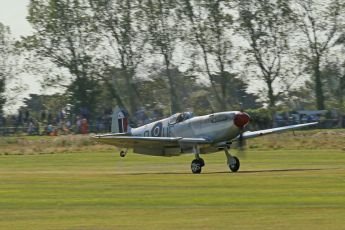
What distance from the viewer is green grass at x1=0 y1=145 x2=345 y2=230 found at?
58.3ft

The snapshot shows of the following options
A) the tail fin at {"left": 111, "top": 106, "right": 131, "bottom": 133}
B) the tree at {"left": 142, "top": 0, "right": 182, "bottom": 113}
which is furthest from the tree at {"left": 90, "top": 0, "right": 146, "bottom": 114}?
the tail fin at {"left": 111, "top": 106, "right": 131, "bottom": 133}

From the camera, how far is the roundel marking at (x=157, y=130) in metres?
37.7

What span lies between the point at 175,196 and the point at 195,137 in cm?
1280

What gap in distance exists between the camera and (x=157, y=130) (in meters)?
37.9

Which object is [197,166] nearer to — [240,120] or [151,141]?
[240,120]

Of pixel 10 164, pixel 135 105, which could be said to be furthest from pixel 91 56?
pixel 10 164

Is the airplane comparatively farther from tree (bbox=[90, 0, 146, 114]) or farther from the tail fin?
tree (bbox=[90, 0, 146, 114])

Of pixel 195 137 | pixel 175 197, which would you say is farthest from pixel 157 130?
pixel 175 197

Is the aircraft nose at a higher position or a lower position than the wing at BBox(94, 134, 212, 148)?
higher

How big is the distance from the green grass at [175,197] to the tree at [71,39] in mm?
59541

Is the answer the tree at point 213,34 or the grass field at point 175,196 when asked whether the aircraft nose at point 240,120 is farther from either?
the tree at point 213,34

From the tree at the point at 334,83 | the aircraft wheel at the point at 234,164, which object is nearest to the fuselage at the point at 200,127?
the aircraft wheel at the point at 234,164

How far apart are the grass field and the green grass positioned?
0.02 m

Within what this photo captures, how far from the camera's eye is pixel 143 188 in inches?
1010
